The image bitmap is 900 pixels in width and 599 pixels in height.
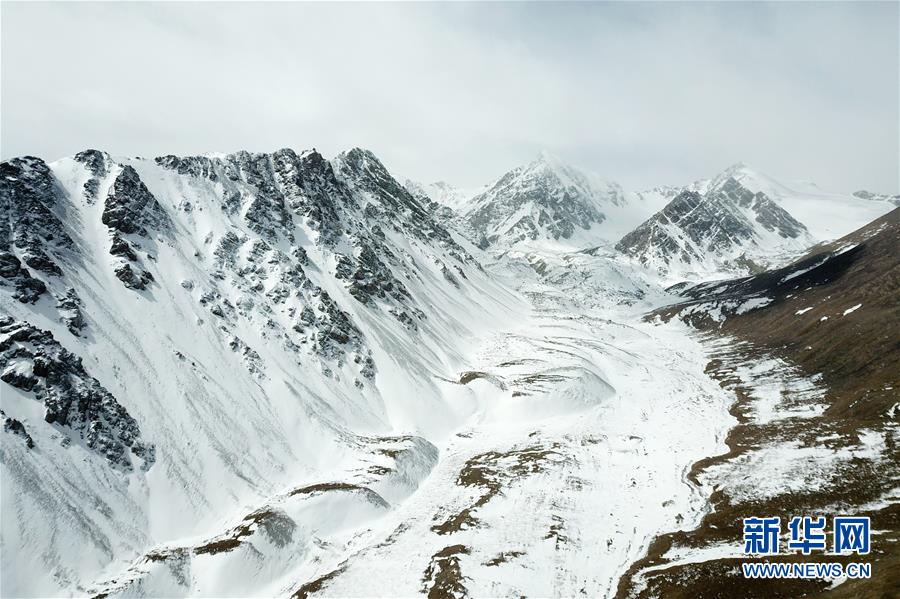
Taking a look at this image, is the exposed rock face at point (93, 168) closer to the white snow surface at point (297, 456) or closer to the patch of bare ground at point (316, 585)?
the white snow surface at point (297, 456)

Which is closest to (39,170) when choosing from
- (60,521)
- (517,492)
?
(60,521)

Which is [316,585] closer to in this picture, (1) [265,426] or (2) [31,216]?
(1) [265,426]

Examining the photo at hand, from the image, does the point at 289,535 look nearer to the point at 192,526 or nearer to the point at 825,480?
the point at 192,526

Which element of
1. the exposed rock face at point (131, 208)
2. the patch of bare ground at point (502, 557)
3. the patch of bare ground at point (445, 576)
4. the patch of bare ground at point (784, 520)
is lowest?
the patch of bare ground at point (445, 576)

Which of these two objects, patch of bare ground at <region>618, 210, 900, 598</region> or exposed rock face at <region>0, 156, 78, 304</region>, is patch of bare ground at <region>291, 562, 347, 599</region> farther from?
exposed rock face at <region>0, 156, 78, 304</region>

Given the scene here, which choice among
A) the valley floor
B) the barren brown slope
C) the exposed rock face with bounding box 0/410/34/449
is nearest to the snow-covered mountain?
the exposed rock face with bounding box 0/410/34/449

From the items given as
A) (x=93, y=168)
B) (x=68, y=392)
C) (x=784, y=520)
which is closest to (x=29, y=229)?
(x=93, y=168)

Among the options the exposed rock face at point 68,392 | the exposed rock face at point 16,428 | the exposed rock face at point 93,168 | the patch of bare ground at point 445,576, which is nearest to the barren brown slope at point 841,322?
the patch of bare ground at point 445,576

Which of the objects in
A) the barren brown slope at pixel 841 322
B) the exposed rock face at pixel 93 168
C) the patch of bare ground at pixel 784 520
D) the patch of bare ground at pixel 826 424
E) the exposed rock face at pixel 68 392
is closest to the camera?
the patch of bare ground at pixel 784 520
